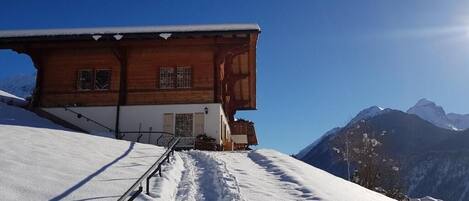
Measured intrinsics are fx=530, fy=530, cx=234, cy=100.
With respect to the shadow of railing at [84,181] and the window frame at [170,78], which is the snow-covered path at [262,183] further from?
the window frame at [170,78]

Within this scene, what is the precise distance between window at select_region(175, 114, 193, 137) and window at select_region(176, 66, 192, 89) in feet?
5.24

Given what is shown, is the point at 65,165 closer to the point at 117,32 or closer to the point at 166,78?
the point at 166,78

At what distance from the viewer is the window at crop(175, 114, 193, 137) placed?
24031 mm

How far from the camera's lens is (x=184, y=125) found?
24.2 m

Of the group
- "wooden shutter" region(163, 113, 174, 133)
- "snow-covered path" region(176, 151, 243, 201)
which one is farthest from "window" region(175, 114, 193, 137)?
"snow-covered path" region(176, 151, 243, 201)

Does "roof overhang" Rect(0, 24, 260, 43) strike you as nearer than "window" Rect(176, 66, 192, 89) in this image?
Yes

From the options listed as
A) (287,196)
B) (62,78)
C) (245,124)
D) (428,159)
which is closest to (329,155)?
(428,159)

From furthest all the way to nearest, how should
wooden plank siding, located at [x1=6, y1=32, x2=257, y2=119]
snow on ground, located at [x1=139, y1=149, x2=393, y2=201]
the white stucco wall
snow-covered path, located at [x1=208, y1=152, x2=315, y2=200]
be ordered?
wooden plank siding, located at [x1=6, y1=32, x2=257, y2=119] < the white stucco wall < snow-covered path, located at [x1=208, y1=152, x2=315, y2=200] < snow on ground, located at [x1=139, y1=149, x2=393, y2=201]

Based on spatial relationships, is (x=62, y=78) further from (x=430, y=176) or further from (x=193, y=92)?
(x=430, y=176)

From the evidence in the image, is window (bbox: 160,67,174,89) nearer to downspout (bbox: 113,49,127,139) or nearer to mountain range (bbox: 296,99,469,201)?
downspout (bbox: 113,49,127,139)

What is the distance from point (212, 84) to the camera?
2505cm

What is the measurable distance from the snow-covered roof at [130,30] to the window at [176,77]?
6.20 feet

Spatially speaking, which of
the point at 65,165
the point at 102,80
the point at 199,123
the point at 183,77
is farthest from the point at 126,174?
the point at 102,80

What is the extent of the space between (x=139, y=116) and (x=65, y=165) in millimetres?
12699
